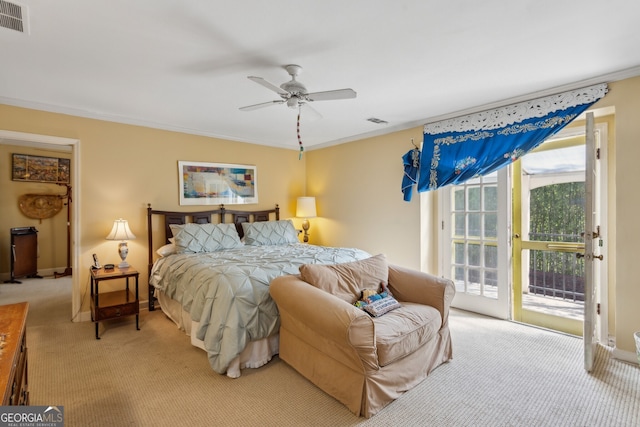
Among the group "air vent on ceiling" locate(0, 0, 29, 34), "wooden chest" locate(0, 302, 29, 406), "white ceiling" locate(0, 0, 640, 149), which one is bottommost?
"wooden chest" locate(0, 302, 29, 406)

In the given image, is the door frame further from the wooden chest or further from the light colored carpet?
the wooden chest

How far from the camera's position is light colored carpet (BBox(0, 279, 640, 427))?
1909 millimetres

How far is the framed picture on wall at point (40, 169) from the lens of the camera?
5.47 meters

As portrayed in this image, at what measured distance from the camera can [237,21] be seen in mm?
1883

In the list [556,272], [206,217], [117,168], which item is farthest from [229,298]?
[556,272]

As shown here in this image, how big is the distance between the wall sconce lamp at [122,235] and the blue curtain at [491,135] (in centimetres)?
349

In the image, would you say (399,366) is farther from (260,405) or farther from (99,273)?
(99,273)

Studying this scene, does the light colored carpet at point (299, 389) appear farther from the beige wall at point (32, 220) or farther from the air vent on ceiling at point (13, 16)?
the beige wall at point (32, 220)

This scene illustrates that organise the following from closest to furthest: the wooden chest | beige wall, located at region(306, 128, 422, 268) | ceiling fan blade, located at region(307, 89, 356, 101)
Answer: the wooden chest < ceiling fan blade, located at region(307, 89, 356, 101) < beige wall, located at region(306, 128, 422, 268)

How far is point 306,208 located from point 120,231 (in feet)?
8.67

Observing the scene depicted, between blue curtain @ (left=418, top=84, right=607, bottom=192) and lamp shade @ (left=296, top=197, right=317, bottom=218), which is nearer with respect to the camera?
blue curtain @ (left=418, top=84, right=607, bottom=192)

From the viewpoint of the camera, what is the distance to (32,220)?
18.7ft

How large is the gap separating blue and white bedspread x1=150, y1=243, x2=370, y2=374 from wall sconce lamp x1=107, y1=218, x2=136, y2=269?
782 millimetres

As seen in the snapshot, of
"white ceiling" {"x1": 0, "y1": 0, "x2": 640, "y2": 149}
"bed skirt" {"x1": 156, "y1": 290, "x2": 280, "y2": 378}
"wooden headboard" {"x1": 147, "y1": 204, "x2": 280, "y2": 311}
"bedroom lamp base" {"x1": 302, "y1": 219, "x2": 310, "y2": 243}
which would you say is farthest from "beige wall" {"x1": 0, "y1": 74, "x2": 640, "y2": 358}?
"bed skirt" {"x1": 156, "y1": 290, "x2": 280, "y2": 378}
